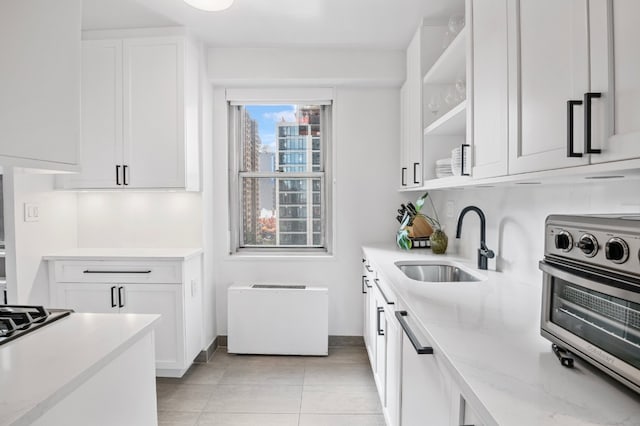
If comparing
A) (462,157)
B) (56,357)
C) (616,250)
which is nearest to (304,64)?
(462,157)

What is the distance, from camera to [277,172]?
358 cm

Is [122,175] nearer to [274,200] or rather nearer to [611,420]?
[274,200]

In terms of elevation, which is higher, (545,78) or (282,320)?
(545,78)

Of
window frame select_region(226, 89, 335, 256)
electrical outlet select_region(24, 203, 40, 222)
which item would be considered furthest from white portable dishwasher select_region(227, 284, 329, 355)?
electrical outlet select_region(24, 203, 40, 222)

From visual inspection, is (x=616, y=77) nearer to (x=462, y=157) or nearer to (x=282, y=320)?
(x=462, y=157)

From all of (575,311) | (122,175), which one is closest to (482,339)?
(575,311)

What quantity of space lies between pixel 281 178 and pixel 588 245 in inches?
116

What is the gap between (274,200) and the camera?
11.8 feet

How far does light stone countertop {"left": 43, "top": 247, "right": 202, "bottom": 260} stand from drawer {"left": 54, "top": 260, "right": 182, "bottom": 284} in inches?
1.7

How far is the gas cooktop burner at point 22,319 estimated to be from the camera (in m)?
1.16

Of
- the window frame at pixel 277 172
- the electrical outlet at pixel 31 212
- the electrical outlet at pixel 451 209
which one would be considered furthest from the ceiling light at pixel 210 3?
the electrical outlet at pixel 451 209

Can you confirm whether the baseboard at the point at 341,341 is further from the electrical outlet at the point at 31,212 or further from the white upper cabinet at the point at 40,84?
the white upper cabinet at the point at 40,84

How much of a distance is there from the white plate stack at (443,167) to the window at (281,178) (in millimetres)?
1333

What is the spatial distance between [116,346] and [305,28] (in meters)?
2.50
